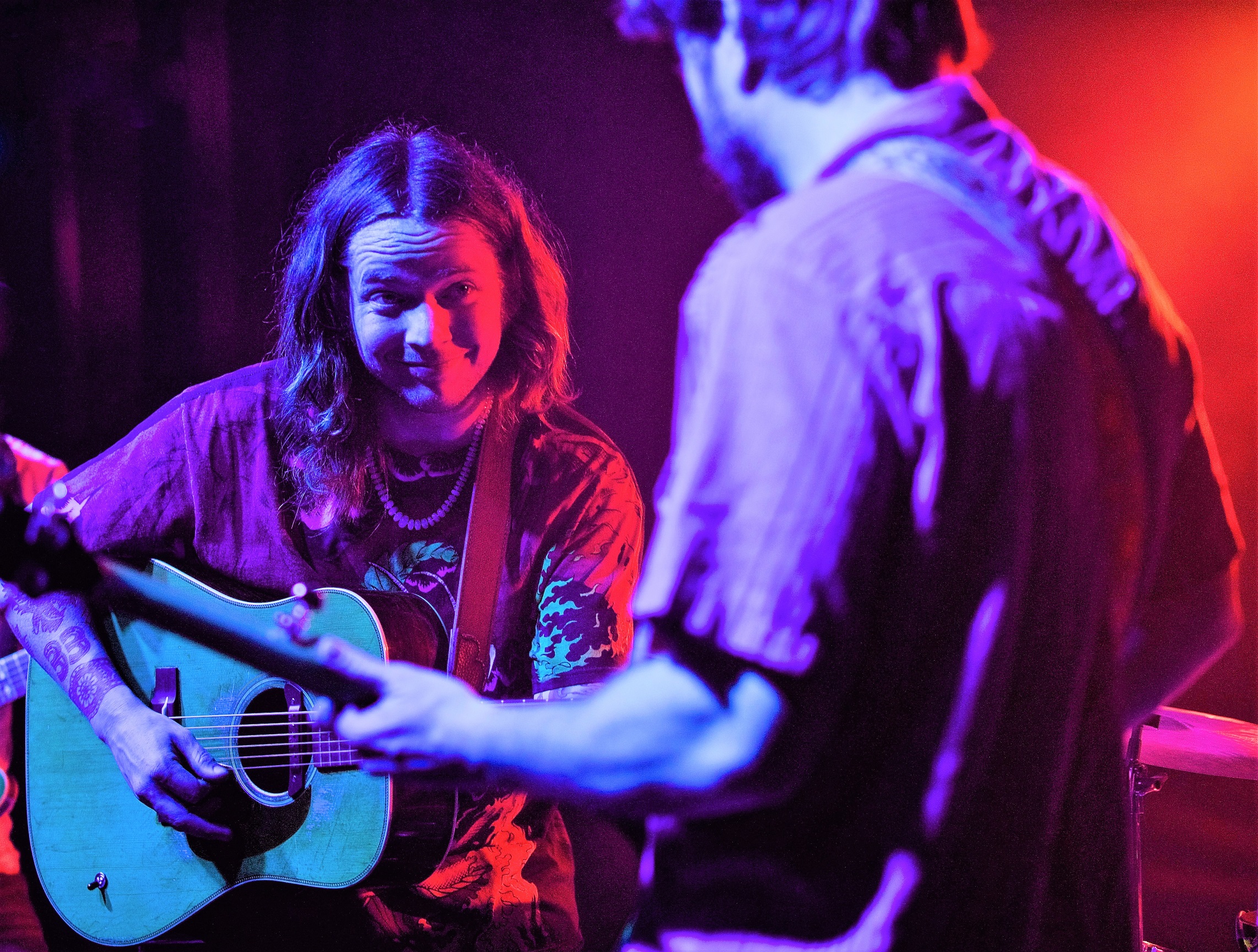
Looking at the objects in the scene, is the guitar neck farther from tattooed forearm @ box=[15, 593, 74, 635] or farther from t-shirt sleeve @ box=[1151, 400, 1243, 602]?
t-shirt sleeve @ box=[1151, 400, 1243, 602]

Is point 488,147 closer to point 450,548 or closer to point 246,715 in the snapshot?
point 450,548

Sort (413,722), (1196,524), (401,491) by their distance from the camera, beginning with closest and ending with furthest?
(413,722), (1196,524), (401,491)

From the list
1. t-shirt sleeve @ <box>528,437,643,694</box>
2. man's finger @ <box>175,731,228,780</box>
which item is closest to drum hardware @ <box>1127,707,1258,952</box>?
t-shirt sleeve @ <box>528,437,643,694</box>

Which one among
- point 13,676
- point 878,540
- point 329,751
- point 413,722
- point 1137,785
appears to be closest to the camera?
point 878,540

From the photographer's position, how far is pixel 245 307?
2547 mm

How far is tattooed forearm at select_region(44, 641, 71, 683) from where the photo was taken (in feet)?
6.54

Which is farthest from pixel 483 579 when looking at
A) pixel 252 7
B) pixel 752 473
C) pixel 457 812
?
pixel 252 7

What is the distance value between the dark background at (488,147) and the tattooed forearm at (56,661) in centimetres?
84

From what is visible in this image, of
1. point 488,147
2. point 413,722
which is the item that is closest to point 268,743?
point 413,722

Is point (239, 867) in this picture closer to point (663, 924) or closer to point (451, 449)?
point (451, 449)

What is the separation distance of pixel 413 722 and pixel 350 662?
0.39 ft

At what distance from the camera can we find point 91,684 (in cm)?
197

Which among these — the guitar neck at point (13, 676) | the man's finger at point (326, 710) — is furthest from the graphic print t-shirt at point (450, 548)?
the man's finger at point (326, 710)

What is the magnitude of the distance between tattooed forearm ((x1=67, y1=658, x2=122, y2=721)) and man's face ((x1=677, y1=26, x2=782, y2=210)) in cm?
175
